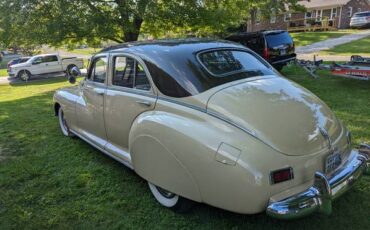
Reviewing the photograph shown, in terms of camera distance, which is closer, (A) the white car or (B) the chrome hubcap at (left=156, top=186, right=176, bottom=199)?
(B) the chrome hubcap at (left=156, top=186, right=176, bottom=199)

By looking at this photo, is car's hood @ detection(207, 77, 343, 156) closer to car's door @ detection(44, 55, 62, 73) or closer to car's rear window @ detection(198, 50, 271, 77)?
car's rear window @ detection(198, 50, 271, 77)

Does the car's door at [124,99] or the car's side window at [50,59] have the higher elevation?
the car's door at [124,99]

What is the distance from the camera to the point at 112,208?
351cm

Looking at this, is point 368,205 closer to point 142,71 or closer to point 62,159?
point 142,71

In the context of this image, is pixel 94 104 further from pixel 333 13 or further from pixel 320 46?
pixel 333 13

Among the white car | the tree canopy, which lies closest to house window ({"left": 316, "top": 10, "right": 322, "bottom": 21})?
the white car

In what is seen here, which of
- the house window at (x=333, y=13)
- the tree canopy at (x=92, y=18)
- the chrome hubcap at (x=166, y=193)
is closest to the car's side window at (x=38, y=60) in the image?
the tree canopy at (x=92, y=18)

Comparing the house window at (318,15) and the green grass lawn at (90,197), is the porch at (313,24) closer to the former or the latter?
the house window at (318,15)

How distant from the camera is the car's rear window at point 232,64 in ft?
11.0

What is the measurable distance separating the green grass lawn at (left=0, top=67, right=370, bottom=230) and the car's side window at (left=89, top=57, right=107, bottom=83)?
1208 millimetres

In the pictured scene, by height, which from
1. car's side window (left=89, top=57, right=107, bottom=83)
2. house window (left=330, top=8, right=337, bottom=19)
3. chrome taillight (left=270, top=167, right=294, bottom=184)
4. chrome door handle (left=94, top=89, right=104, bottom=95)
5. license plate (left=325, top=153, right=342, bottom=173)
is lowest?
house window (left=330, top=8, right=337, bottom=19)

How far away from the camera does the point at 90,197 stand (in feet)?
12.4

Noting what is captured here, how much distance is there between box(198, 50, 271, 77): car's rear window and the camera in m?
3.34

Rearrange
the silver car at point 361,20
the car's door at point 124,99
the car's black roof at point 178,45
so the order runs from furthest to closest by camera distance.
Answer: the silver car at point 361,20
the car's black roof at point 178,45
the car's door at point 124,99
